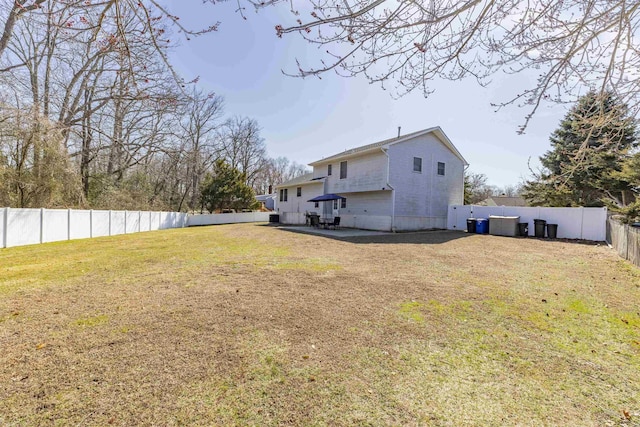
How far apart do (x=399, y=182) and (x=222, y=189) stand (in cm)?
1904

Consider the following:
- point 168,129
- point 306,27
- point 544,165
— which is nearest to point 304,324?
point 306,27

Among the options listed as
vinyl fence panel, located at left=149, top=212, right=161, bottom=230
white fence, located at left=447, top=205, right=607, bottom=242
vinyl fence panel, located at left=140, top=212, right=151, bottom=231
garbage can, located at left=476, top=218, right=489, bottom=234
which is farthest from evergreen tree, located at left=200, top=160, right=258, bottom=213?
white fence, located at left=447, top=205, right=607, bottom=242

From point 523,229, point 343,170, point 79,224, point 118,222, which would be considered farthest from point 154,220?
point 523,229

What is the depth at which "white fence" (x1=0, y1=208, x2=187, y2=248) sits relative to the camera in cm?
1061

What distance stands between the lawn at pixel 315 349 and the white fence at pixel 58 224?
268 inches

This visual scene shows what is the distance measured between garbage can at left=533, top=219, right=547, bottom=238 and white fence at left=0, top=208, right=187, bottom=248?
22.2 m

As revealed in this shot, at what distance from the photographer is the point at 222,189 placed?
30.0 meters

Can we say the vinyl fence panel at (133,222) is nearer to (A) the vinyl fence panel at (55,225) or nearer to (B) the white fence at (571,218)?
(A) the vinyl fence panel at (55,225)

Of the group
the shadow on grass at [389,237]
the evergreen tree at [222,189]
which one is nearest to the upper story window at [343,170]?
the shadow on grass at [389,237]

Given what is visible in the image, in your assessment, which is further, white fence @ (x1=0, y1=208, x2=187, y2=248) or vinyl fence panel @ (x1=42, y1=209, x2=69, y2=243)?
vinyl fence panel @ (x1=42, y1=209, x2=69, y2=243)

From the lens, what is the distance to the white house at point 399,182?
18062 millimetres

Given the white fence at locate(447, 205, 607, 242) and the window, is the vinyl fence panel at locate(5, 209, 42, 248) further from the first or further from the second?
the white fence at locate(447, 205, 607, 242)

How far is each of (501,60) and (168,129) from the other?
22.2 m

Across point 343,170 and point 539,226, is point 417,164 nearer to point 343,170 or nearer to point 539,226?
point 343,170
